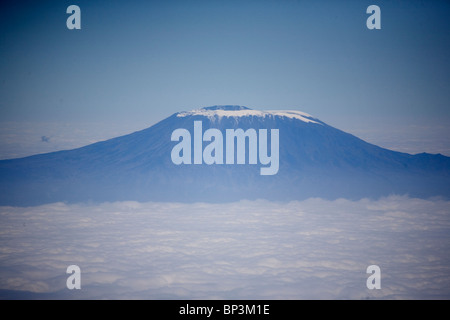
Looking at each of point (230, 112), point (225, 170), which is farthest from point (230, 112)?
point (225, 170)

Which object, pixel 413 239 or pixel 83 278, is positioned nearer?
pixel 83 278

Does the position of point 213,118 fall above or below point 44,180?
above

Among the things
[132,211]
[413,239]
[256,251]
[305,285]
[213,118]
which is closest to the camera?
[305,285]

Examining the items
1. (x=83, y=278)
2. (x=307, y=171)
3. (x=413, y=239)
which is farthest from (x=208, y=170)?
(x=83, y=278)

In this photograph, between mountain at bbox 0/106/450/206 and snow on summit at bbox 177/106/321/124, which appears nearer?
mountain at bbox 0/106/450/206

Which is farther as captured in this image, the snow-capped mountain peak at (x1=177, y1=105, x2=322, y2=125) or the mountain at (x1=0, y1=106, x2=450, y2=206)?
the snow-capped mountain peak at (x1=177, y1=105, x2=322, y2=125)

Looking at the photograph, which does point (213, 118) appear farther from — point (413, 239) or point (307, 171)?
point (413, 239)

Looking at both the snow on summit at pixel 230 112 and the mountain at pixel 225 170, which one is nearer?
the mountain at pixel 225 170

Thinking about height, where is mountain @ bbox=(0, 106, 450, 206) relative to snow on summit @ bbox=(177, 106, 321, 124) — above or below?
below
